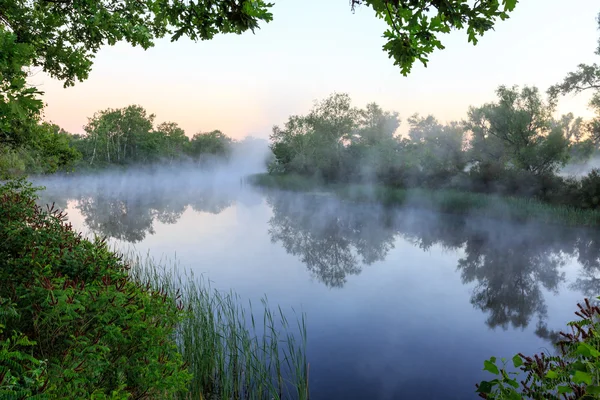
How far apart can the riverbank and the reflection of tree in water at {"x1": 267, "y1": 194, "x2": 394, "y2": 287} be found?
5.25m

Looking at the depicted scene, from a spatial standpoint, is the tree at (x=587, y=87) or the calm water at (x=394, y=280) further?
the tree at (x=587, y=87)

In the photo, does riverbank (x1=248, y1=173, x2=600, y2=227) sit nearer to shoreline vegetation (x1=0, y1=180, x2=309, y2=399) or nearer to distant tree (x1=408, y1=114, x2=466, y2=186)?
distant tree (x1=408, y1=114, x2=466, y2=186)

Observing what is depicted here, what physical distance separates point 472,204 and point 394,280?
1953 centimetres

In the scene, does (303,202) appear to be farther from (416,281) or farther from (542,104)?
(416,281)

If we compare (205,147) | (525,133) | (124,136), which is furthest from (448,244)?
(205,147)

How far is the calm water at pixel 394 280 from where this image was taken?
893cm

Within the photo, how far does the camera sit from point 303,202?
43.2 metres

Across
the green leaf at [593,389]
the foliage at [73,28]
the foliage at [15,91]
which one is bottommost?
the green leaf at [593,389]

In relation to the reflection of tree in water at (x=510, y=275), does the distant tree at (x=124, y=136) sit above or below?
above

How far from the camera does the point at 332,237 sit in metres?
24.2

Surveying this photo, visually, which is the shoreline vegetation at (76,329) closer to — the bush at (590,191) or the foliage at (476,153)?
the bush at (590,191)

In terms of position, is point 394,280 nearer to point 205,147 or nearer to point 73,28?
point 73,28

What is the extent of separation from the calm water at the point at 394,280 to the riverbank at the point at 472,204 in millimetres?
1815

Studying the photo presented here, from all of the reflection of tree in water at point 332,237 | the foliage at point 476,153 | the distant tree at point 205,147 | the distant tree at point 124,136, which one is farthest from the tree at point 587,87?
the distant tree at point 205,147
